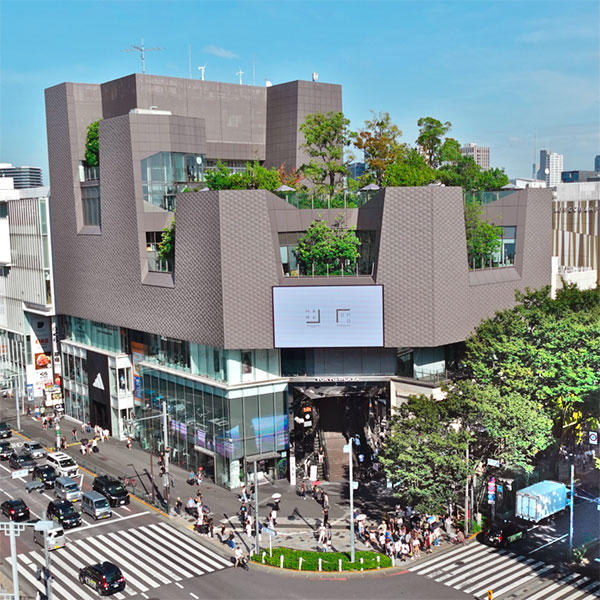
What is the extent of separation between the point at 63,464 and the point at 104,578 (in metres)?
24.5

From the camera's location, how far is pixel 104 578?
1831 inches

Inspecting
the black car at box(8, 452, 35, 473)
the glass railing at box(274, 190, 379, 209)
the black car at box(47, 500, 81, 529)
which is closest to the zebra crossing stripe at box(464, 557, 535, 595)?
the black car at box(47, 500, 81, 529)

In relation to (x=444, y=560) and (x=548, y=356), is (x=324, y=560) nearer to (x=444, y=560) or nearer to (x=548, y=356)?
(x=444, y=560)

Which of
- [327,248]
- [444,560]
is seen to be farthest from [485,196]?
[444,560]

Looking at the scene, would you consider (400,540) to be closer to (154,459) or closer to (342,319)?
(342,319)

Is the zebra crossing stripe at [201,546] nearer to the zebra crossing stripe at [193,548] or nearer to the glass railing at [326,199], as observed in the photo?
the zebra crossing stripe at [193,548]

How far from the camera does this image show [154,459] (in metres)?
73.8

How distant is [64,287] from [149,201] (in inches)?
857

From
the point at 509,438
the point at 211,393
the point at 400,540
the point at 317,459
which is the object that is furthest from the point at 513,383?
the point at 211,393

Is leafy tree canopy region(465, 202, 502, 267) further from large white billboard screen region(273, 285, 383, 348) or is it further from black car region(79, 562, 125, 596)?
black car region(79, 562, 125, 596)

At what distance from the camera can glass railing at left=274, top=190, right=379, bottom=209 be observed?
64312mm

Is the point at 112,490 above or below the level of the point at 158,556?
above

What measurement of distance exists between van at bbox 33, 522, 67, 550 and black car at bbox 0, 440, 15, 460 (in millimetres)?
20552

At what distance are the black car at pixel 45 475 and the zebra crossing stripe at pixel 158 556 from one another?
43.8 feet
